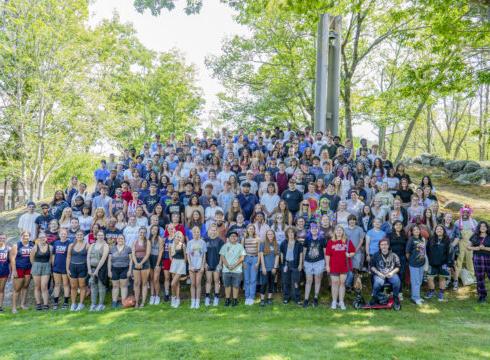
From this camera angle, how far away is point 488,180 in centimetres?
1962

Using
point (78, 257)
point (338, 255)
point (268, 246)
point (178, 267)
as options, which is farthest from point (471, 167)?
point (78, 257)

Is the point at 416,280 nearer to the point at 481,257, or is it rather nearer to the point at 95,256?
the point at 481,257

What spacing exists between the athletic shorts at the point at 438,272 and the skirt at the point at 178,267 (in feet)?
17.7

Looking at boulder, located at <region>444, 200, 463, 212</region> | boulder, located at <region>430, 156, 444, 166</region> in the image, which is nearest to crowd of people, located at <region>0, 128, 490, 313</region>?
boulder, located at <region>444, 200, 463, 212</region>

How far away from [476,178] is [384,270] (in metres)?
15.1

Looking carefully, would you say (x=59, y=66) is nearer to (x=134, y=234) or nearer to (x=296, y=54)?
(x=296, y=54)

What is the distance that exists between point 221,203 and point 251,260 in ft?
6.44

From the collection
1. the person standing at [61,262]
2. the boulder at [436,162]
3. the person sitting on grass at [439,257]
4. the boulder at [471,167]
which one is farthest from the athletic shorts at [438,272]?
the boulder at [436,162]

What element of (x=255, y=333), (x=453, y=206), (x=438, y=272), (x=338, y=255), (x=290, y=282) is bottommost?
(x=255, y=333)

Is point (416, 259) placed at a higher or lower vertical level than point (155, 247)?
lower

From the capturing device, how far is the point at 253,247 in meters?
8.34

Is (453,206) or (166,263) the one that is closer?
(166,263)

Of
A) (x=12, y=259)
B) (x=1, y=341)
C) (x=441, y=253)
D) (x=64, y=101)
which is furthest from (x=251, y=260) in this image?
(x=64, y=101)

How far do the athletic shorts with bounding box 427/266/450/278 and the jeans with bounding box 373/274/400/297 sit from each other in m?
1.06
